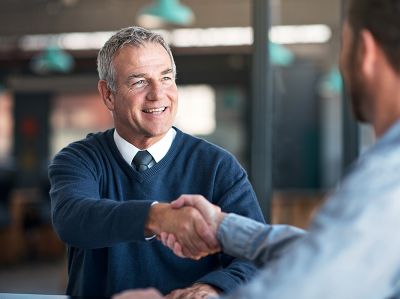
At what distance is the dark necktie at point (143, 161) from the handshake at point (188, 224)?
43 cm

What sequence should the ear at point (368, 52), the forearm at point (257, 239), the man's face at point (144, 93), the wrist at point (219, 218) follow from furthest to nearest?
the man's face at point (144, 93) → the wrist at point (219, 218) → the forearm at point (257, 239) → the ear at point (368, 52)

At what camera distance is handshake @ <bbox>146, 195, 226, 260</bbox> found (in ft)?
4.05

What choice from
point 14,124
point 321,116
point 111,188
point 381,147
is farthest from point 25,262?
point 381,147

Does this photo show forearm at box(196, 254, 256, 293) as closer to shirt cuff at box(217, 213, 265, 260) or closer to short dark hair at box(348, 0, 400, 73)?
shirt cuff at box(217, 213, 265, 260)

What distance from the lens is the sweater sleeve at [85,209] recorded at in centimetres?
134

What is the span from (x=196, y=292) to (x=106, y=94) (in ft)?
1.97

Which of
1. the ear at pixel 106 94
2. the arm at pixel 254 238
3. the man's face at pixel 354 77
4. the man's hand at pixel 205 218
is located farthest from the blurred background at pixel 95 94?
the man's face at pixel 354 77

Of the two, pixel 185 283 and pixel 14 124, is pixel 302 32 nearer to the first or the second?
pixel 14 124

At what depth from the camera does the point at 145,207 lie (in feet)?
4.35

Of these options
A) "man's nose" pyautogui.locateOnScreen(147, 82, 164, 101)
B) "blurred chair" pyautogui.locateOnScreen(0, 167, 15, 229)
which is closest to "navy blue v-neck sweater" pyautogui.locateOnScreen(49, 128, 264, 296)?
"man's nose" pyautogui.locateOnScreen(147, 82, 164, 101)

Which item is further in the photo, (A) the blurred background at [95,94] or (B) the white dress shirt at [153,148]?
(A) the blurred background at [95,94]

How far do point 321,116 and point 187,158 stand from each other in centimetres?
1118

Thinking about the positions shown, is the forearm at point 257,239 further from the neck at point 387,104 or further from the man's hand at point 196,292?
the man's hand at point 196,292

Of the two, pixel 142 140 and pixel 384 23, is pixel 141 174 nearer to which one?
pixel 142 140
